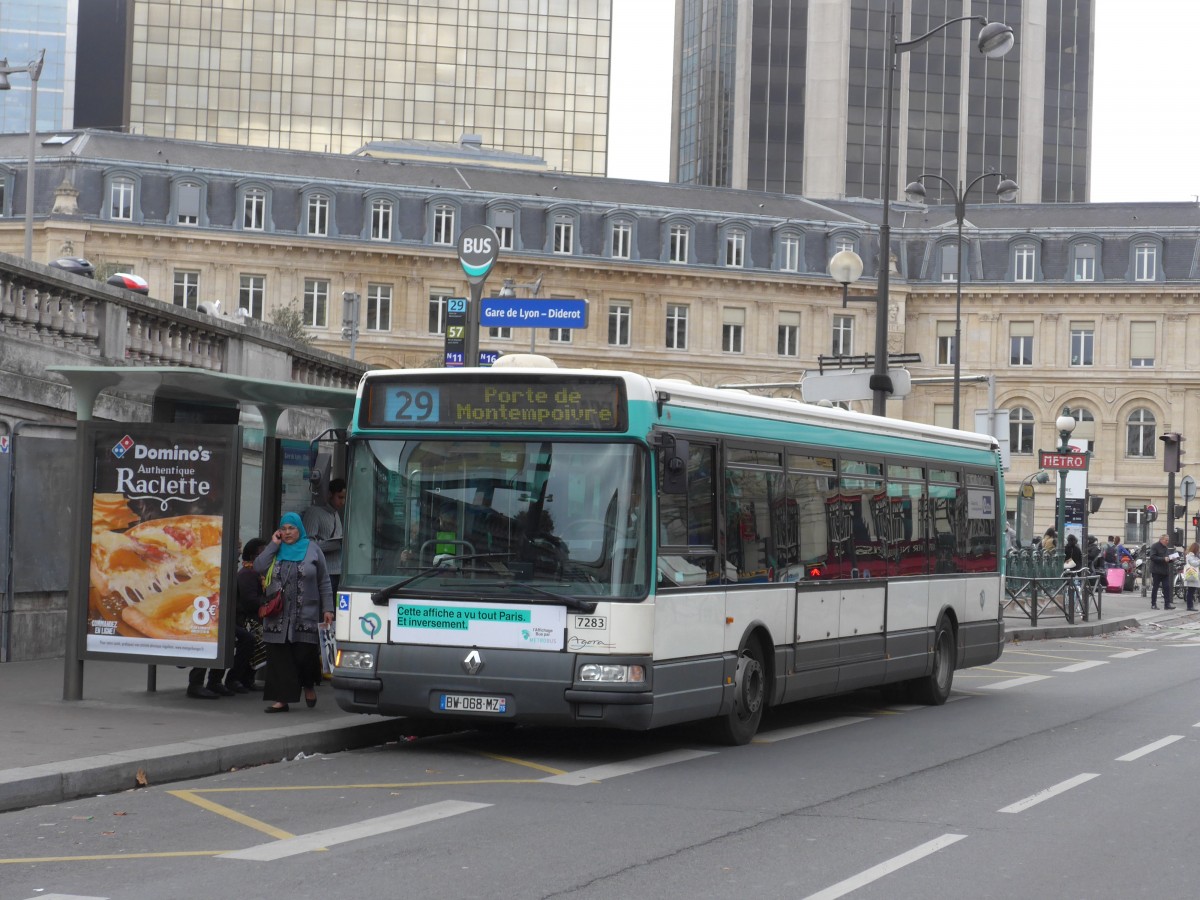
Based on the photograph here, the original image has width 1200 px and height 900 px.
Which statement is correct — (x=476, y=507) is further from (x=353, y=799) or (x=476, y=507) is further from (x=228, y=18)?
(x=228, y=18)

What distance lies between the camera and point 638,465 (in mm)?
11383

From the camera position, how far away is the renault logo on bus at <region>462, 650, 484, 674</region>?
11.3m

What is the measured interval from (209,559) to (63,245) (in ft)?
193

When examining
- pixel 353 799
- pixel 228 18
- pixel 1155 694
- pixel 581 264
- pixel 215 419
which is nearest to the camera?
pixel 353 799

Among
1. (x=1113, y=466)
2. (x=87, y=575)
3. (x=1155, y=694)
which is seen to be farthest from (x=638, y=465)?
(x=1113, y=466)

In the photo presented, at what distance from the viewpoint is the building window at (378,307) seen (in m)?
72.6

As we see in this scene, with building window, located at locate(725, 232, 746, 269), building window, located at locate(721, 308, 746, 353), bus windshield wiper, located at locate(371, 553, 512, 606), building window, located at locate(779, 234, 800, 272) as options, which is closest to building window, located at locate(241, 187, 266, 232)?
building window, located at locate(725, 232, 746, 269)

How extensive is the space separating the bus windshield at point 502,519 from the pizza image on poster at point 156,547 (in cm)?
175

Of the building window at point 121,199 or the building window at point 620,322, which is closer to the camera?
the building window at point 121,199

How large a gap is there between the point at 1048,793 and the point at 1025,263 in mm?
69760

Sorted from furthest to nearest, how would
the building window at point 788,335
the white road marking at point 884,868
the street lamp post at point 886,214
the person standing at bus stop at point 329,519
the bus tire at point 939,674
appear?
the building window at point 788,335
the street lamp post at point 886,214
the bus tire at point 939,674
the person standing at bus stop at point 329,519
the white road marking at point 884,868

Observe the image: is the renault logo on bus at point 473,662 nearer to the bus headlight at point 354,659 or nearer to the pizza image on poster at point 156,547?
the bus headlight at point 354,659

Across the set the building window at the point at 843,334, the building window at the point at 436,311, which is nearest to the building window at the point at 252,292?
the building window at the point at 436,311

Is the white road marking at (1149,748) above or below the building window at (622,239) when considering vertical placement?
below
